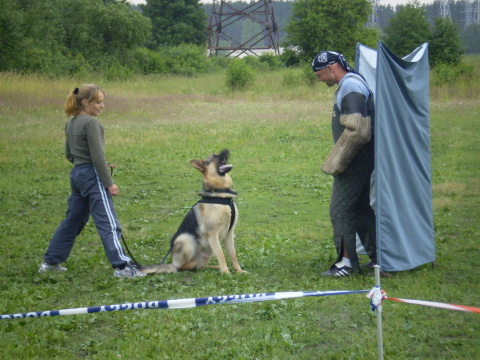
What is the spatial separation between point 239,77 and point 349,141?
2580cm

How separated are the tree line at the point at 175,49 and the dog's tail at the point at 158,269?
24326 mm

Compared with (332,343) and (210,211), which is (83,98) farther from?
(332,343)

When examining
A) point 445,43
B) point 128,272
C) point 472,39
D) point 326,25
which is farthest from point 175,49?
point 128,272

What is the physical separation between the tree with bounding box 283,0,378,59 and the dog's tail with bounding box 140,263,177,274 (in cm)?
3409

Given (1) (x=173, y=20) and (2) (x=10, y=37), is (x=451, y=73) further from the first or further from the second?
(1) (x=173, y=20)

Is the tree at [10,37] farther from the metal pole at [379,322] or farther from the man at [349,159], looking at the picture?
the metal pole at [379,322]

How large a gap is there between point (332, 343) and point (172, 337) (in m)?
1.16

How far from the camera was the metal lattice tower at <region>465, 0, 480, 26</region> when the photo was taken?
42.2 metres

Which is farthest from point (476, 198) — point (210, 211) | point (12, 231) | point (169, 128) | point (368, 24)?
point (368, 24)

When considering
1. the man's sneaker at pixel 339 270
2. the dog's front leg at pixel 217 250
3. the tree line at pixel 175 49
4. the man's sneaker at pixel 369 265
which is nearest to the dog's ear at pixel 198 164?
the dog's front leg at pixel 217 250

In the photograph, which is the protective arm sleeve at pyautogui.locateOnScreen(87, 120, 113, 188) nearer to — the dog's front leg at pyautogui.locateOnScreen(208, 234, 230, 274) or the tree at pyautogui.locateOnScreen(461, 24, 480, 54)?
the dog's front leg at pyautogui.locateOnScreen(208, 234, 230, 274)

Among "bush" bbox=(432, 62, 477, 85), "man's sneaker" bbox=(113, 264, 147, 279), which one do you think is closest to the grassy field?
"man's sneaker" bbox=(113, 264, 147, 279)

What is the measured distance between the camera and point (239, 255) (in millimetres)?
6984

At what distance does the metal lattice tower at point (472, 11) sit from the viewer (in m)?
42.2
